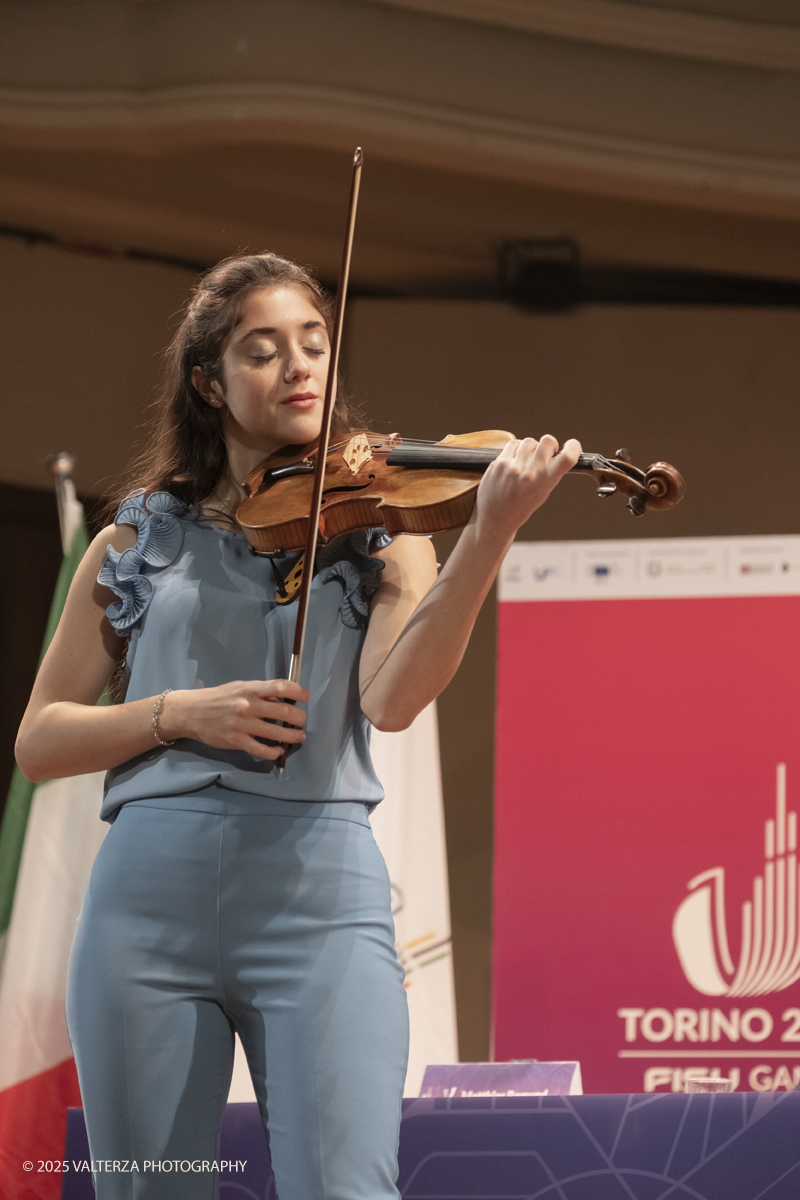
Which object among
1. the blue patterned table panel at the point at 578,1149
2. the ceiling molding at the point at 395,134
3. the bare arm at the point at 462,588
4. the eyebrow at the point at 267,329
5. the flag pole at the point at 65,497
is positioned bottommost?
the blue patterned table panel at the point at 578,1149

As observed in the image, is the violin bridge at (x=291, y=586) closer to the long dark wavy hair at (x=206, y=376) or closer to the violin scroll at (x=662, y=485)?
the long dark wavy hair at (x=206, y=376)

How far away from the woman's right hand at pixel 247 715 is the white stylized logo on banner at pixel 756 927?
2.13m

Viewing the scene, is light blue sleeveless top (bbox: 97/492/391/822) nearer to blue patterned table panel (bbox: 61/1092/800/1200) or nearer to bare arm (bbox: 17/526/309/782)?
bare arm (bbox: 17/526/309/782)

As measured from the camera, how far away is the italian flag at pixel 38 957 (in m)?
2.53

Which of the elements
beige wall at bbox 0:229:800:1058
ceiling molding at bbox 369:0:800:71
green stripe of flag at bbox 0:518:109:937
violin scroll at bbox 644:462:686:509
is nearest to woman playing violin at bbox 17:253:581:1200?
violin scroll at bbox 644:462:686:509

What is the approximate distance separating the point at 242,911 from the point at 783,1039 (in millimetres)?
2166

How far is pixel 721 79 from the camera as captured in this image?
367cm

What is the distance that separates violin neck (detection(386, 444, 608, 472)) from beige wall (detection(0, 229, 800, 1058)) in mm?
2381

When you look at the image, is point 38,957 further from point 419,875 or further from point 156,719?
point 156,719

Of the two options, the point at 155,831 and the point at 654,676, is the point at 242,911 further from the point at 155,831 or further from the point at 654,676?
the point at 654,676

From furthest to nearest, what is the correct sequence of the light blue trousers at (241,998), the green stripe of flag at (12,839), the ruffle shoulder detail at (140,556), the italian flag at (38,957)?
the green stripe of flag at (12,839)
the italian flag at (38,957)
the ruffle shoulder detail at (140,556)
the light blue trousers at (241,998)

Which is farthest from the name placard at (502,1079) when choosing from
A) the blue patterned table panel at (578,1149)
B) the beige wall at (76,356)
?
the beige wall at (76,356)

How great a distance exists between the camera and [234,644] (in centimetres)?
125

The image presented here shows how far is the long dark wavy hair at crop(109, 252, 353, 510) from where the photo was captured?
142 cm
